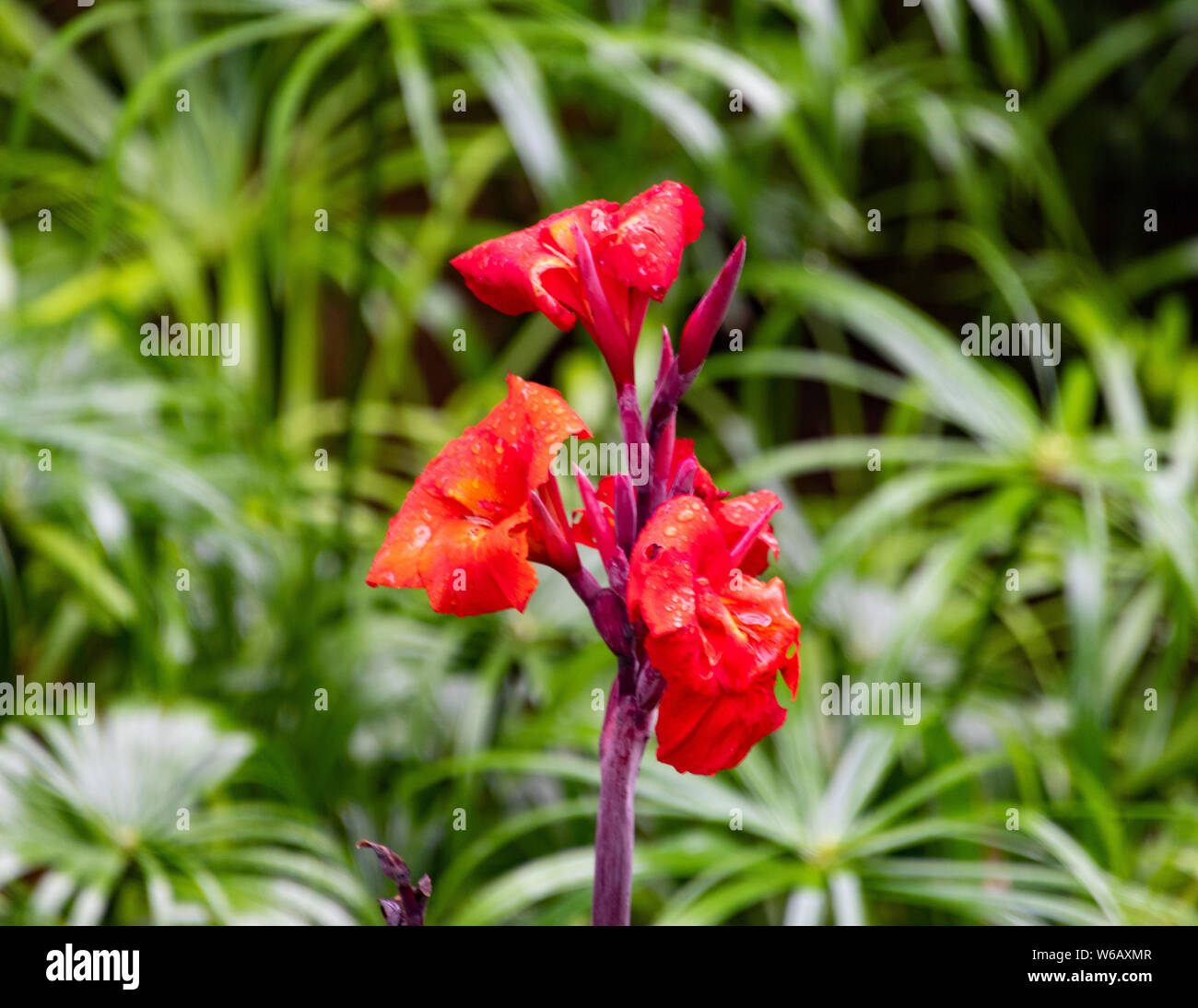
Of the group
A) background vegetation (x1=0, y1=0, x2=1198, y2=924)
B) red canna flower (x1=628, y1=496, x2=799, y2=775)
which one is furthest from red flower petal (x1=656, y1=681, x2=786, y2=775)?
background vegetation (x1=0, y1=0, x2=1198, y2=924)

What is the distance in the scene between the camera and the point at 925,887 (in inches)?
24.4

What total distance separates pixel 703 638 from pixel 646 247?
0.29ft

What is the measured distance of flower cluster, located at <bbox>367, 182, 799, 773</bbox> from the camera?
8.2 inches

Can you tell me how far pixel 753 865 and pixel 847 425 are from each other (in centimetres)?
115

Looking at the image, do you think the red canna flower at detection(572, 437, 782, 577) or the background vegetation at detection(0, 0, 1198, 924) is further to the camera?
the background vegetation at detection(0, 0, 1198, 924)

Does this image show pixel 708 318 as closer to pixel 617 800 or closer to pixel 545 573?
pixel 617 800

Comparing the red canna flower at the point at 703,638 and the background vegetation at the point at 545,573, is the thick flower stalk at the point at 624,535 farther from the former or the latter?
the background vegetation at the point at 545,573

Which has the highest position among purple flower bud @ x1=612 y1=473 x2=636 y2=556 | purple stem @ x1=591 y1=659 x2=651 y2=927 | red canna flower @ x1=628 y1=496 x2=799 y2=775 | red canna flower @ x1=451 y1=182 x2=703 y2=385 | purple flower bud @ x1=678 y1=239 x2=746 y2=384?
red canna flower @ x1=451 y1=182 x2=703 y2=385

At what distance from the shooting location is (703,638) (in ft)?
0.67

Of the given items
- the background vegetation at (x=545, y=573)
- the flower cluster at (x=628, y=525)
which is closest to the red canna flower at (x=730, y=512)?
the flower cluster at (x=628, y=525)

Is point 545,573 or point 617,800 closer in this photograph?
point 617,800

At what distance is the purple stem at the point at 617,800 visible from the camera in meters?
0.23

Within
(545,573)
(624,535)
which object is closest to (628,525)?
(624,535)

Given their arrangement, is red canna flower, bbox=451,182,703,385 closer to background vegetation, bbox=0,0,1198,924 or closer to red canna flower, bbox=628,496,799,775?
red canna flower, bbox=628,496,799,775
